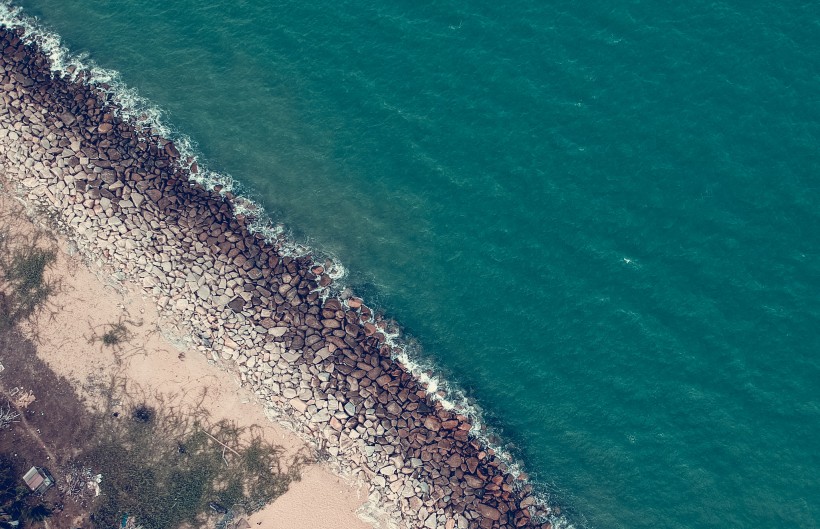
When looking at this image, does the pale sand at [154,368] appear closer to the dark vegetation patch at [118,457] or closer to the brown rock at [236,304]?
the dark vegetation patch at [118,457]

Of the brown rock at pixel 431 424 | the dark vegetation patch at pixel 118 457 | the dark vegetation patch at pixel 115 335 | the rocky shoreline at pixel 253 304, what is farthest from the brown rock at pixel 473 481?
the dark vegetation patch at pixel 115 335

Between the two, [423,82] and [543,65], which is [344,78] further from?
[543,65]

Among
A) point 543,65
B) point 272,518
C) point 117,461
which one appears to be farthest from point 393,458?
point 543,65

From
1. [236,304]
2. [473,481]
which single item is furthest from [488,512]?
[236,304]

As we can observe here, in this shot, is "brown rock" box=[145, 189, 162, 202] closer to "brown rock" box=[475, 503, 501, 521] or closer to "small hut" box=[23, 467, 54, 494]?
"small hut" box=[23, 467, 54, 494]

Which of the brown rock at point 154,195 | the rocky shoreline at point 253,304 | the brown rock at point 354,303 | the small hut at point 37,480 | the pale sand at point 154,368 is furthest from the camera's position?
the brown rock at point 154,195

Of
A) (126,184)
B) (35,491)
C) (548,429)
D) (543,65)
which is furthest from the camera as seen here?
(543,65)

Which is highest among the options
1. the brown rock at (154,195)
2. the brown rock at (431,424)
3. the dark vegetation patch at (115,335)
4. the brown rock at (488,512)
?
the brown rock at (154,195)
